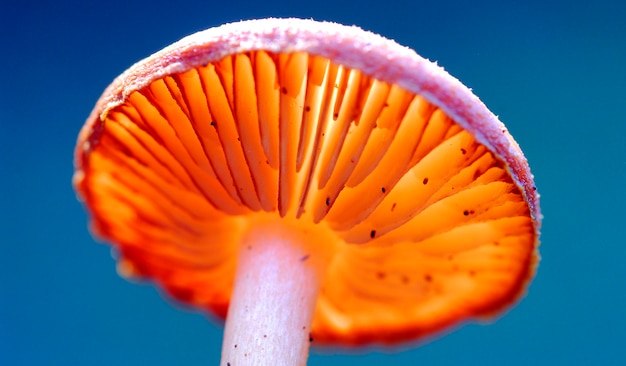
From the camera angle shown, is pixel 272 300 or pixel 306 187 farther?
pixel 272 300

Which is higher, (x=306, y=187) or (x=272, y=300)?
(x=306, y=187)

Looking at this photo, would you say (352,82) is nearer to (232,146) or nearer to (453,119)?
(453,119)

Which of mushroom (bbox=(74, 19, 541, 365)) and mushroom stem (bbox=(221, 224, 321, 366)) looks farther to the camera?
mushroom stem (bbox=(221, 224, 321, 366))

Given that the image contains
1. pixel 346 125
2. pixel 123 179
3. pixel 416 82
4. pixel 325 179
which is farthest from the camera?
pixel 123 179

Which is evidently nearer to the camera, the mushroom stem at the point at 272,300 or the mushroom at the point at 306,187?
the mushroom at the point at 306,187

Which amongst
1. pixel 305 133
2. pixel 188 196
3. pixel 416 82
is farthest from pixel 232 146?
pixel 416 82

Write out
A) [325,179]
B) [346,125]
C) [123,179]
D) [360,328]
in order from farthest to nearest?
[360,328] → [123,179] → [325,179] → [346,125]

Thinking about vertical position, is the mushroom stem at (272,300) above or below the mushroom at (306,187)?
below
